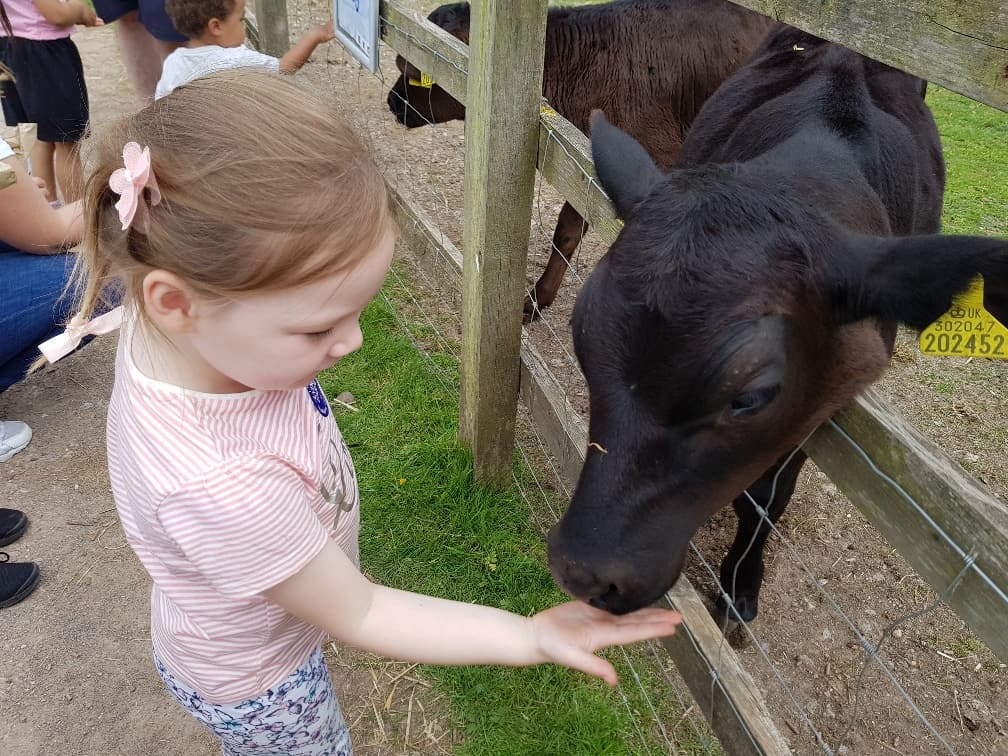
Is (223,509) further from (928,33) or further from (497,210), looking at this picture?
(497,210)

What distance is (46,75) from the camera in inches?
193

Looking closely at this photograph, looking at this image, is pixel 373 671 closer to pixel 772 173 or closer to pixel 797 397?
pixel 797 397

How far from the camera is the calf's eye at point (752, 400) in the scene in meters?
1.68

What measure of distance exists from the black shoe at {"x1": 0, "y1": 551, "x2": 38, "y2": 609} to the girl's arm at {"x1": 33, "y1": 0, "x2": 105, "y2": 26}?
10.7 ft

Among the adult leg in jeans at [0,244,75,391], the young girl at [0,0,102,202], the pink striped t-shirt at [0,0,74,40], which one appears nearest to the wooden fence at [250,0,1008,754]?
the adult leg in jeans at [0,244,75,391]

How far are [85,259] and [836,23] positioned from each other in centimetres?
157

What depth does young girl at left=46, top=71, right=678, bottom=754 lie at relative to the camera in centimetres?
122

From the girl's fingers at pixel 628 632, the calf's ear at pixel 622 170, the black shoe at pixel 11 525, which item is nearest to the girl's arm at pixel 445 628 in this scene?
the girl's fingers at pixel 628 632

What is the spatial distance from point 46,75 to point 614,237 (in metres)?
4.56

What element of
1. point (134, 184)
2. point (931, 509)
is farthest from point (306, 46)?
point (931, 509)

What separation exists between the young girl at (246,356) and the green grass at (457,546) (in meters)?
1.27

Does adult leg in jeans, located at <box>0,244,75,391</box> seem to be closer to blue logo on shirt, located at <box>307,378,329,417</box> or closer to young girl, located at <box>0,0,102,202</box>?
young girl, located at <box>0,0,102,202</box>

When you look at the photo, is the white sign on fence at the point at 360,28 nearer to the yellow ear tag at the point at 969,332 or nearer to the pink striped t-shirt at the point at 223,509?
the pink striped t-shirt at the point at 223,509

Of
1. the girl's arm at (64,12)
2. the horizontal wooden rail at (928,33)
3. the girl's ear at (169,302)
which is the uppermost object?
the horizontal wooden rail at (928,33)
